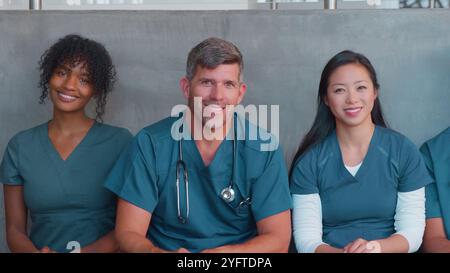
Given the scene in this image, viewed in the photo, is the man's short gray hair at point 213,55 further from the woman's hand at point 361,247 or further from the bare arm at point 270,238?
the woman's hand at point 361,247

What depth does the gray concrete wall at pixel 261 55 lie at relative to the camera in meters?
3.57

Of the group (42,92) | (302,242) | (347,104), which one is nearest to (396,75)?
(347,104)

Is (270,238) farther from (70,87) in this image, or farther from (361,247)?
(70,87)

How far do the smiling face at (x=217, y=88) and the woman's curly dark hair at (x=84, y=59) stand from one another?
568mm

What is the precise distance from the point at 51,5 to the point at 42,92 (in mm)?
413

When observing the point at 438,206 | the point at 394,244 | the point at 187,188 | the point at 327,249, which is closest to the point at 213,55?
the point at 187,188

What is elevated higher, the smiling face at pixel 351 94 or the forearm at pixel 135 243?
the smiling face at pixel 351 94

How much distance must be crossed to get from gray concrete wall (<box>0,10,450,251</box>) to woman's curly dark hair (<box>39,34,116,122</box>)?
4.2 inches

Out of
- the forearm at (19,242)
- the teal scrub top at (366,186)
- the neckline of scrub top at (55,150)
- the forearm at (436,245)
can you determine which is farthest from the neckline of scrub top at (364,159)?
the forearm at (19,242)

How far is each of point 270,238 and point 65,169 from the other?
0.87 m

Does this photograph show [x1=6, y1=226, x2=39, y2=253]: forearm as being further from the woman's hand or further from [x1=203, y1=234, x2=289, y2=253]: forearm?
the woman's hand

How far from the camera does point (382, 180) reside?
3188 mm

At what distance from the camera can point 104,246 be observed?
3301mm
